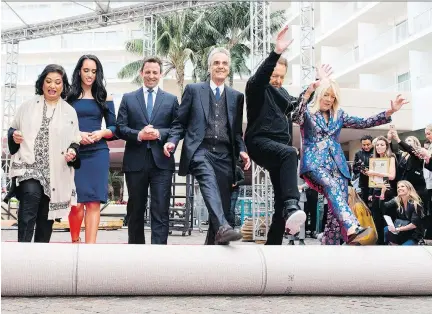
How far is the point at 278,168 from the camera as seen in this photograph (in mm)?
Result: 4559

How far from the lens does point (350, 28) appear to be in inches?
1240

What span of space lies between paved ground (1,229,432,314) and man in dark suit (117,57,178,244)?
121 cm

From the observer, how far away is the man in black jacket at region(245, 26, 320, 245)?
4348mm

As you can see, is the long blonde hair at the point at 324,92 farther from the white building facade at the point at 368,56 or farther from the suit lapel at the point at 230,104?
the white building facade at the point at 368,56

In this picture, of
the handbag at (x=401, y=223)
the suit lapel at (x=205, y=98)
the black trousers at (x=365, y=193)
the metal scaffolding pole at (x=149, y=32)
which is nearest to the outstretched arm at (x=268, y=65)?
the suit lapel at (x=205, y=98)

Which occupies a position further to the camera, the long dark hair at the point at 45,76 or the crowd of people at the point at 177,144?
the long dark hair at the point at 45,76

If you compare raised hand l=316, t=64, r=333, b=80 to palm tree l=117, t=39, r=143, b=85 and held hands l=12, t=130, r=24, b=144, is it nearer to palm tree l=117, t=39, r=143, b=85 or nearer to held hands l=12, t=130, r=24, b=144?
held hands l=12, t=130, r=24, b=144

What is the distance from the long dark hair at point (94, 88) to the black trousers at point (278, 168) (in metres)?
1.35

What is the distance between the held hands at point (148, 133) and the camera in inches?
175

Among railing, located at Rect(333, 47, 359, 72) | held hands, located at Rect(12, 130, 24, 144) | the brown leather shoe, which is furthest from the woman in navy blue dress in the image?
railing, located at Rect(333, 47, 359, 72)

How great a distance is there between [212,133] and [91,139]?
1043 mm

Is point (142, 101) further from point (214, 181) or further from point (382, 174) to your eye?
point (382, 174)

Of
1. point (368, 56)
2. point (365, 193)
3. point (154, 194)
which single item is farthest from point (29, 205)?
point (368, 56)

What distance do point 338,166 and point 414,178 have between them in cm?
345
